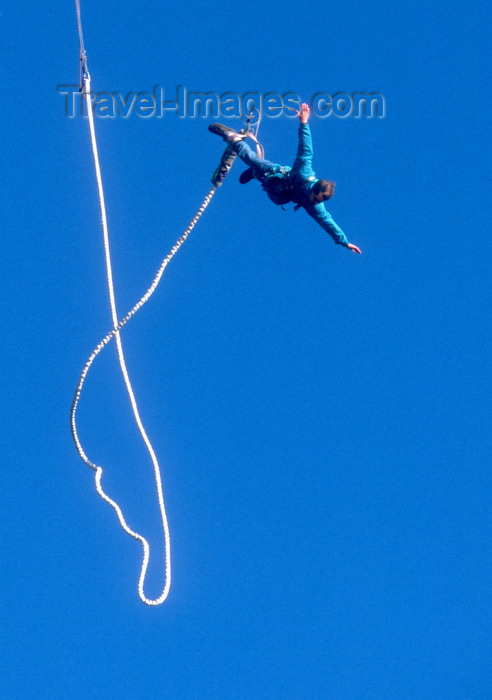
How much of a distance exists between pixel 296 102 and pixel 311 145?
1278 mm

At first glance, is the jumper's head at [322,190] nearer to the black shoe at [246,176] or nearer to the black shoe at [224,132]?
the black shoe at [246,176]

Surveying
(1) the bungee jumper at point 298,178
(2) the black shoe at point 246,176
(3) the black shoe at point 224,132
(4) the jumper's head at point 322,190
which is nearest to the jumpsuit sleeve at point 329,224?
(1) the bungee jumper at point 298,178

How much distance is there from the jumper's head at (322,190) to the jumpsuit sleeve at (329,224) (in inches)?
9.7

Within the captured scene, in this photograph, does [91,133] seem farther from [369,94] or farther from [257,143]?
[369,94]

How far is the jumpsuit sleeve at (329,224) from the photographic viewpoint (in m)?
12.7

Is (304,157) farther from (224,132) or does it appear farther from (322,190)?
(224,132)

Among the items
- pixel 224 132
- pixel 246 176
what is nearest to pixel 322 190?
pixel 246 176

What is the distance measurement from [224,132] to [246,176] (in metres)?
0.57

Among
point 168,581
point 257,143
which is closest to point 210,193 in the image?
point 257,143

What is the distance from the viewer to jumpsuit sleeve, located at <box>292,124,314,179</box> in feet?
40.4

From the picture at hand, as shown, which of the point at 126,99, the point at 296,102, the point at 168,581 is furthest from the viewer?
the point at 126,99

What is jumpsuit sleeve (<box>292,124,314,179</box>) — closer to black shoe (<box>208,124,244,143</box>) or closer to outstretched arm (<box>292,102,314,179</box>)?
outstretched arm (<box>292,102,314,179</box>)

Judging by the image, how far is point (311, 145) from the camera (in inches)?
491

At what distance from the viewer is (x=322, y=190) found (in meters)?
12.3
